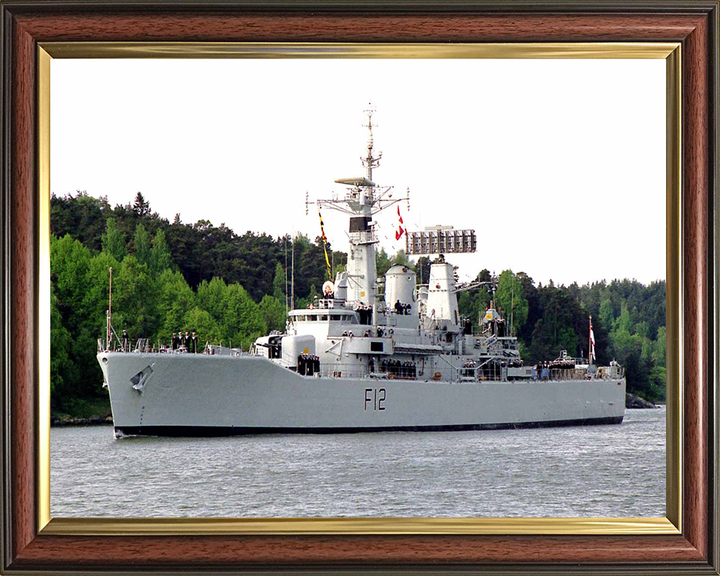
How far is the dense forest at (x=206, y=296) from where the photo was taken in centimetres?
842

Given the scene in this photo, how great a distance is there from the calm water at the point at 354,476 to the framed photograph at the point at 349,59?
29 centimetres

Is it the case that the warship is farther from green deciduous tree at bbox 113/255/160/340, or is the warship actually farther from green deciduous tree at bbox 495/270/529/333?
green deciduous tree at bbox 495/270/529/333

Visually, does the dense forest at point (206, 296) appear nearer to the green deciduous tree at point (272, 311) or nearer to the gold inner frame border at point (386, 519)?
the green deciduous tree at point (272, 311)

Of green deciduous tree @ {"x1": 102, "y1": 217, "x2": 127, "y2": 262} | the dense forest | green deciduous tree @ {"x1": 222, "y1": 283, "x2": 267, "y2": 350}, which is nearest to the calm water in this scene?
the dense forest

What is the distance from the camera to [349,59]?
643 centimetres

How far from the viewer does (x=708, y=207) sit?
6.42 m

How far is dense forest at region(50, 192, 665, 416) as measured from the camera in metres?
A: 8.42

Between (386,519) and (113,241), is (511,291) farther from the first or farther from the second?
(386,519)

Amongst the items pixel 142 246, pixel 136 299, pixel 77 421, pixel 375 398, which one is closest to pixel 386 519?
pixel 77 421

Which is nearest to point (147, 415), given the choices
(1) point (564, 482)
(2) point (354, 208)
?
(2) point (354, 208)

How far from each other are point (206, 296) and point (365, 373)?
10.9 m

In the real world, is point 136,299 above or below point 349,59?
below

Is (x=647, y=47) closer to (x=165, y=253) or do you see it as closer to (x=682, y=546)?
(x=682, y=546)

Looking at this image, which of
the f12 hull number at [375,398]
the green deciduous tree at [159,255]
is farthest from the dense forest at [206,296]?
the f12 hull number at [375,398]
